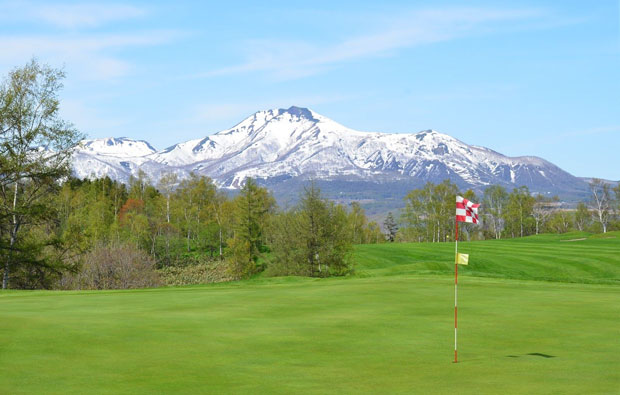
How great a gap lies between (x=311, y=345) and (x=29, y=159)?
35.0 m

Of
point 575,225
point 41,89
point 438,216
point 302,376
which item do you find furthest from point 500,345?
point 575,225

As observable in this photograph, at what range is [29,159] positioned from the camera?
44.8 m

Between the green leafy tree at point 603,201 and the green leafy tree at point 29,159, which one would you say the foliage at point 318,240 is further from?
the green leafy tree at point 603,201

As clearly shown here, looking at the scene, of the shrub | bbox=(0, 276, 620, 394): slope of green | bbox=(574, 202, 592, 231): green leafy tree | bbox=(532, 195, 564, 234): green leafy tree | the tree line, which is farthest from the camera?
bbox=(574, 202, 592, 231): green leafy tree

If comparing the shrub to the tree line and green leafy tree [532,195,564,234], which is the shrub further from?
green leafy tree [532,195,564,234]

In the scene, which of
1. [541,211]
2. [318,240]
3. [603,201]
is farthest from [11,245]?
[541,211]

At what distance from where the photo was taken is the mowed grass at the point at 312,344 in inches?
465

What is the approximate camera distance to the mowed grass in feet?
38.7

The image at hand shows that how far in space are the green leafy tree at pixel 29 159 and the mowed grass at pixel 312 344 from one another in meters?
19.7

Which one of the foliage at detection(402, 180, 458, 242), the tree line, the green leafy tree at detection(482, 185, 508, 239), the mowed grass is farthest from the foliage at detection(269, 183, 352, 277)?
the green leafy tree at detection(482, 185, 508, 239)

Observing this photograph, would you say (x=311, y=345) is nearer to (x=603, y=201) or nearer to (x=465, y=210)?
(x=465, y=210)

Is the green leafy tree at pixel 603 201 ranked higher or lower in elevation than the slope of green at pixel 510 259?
higher

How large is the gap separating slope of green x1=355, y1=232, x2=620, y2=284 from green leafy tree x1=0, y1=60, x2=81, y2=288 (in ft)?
70.3

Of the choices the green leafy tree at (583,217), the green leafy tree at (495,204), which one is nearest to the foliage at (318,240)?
the green leafy tree at (495,204)
